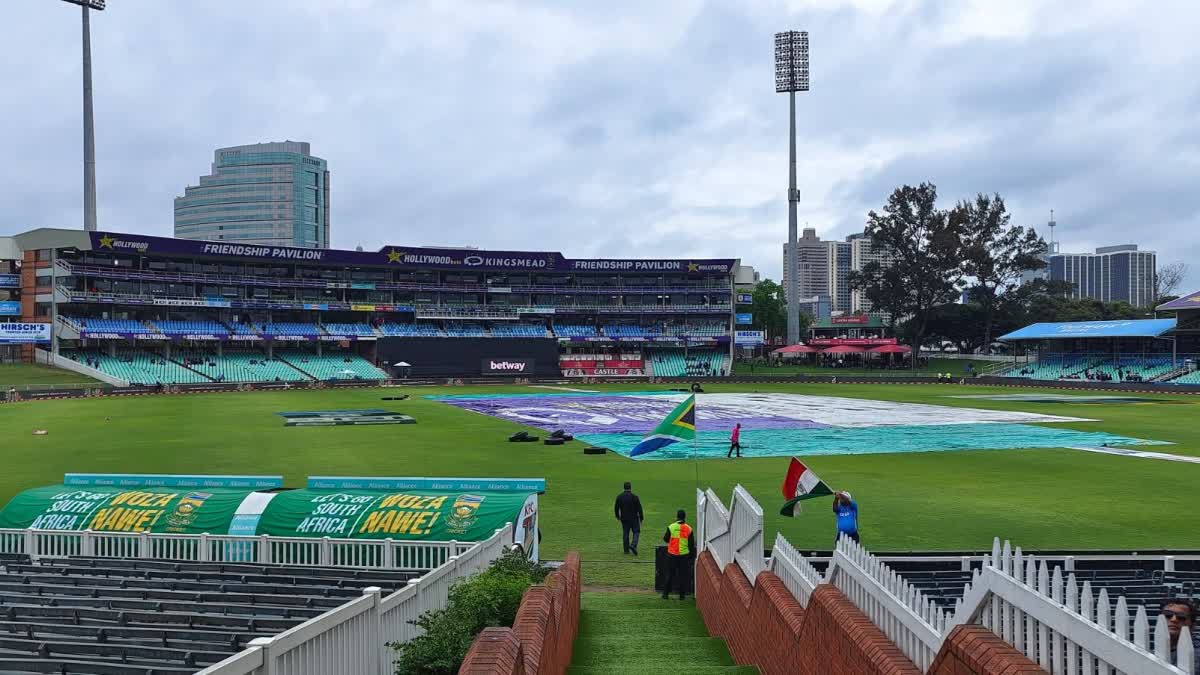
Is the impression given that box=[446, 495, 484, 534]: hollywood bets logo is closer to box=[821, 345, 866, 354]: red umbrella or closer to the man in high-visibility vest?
the man in high-visibility vest

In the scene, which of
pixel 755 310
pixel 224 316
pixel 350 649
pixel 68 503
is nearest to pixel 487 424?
pixel 68 503

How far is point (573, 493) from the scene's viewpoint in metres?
24.5

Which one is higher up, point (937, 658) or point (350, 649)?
point (937, 658)

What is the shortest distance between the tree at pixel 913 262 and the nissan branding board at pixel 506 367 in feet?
145

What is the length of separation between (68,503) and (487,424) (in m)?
30.1

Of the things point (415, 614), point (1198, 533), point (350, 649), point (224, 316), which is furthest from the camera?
point (224, 316)

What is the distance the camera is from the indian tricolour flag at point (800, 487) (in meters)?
12.1

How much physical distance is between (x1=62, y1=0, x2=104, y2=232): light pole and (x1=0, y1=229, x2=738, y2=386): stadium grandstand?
24.5 ft

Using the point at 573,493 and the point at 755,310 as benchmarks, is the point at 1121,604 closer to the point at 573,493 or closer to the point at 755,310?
the point at 573,493

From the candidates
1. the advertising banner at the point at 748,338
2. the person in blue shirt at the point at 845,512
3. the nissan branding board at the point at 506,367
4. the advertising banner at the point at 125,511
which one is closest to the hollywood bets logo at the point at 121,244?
the nissan branding board at the point at 506,367

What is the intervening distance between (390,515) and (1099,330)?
87190 millimetres

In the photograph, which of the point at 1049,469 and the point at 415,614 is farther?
the point at 1049,469

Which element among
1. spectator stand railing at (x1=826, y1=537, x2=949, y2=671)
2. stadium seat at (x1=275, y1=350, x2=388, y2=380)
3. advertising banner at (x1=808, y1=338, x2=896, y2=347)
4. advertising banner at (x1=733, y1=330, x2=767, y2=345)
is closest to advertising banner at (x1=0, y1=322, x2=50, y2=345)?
stadium seat at (x1=275, y1=350, x2=388, y2=380)

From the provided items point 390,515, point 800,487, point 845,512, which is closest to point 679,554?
point 845,512
